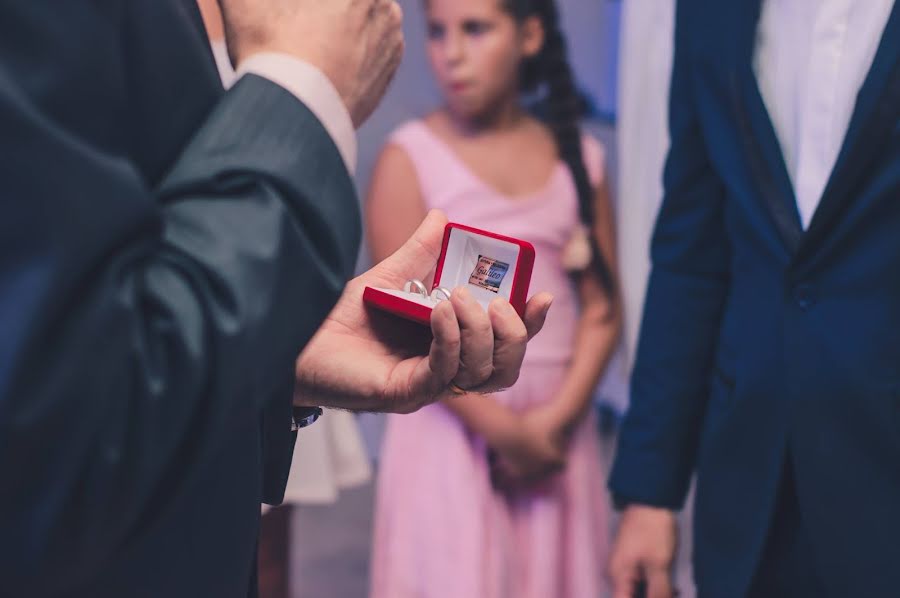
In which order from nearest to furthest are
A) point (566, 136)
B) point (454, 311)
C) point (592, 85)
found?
point (454, 311)
point (566, 136)
point (592, 85)

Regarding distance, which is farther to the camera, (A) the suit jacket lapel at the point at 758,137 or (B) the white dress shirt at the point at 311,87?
(A) the suit jacket lapel at the point at 758,137

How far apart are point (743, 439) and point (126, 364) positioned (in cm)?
94

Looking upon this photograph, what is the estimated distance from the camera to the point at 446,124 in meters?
1.84

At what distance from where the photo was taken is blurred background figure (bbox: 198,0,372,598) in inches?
67.6

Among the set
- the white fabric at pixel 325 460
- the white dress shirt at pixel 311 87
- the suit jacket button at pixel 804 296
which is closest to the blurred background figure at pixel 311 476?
the white fabric at pixel 325 460

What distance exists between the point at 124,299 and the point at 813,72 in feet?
3.12

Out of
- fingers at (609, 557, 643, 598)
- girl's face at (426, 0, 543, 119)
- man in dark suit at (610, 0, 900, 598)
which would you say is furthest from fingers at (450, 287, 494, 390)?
girl's face at (426, 0, 543, 119)

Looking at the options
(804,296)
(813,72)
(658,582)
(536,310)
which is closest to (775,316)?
(804,296)

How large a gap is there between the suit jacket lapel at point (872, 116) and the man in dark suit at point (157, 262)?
0.65m

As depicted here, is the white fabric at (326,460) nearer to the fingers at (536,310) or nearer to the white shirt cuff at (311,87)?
the fingers at (536,310)

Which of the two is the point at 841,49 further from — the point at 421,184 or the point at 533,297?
the point at 421,184

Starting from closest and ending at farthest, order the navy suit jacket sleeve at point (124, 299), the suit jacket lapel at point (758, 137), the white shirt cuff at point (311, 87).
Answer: the navy suit jacket sleeve at point (124, 299) < the white shirt cuff at point (311, 87) < the suit jacket lapel at point (758, 137)

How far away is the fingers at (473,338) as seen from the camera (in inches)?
24.8

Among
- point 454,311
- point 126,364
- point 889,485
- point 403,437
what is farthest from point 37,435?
point 403,437
